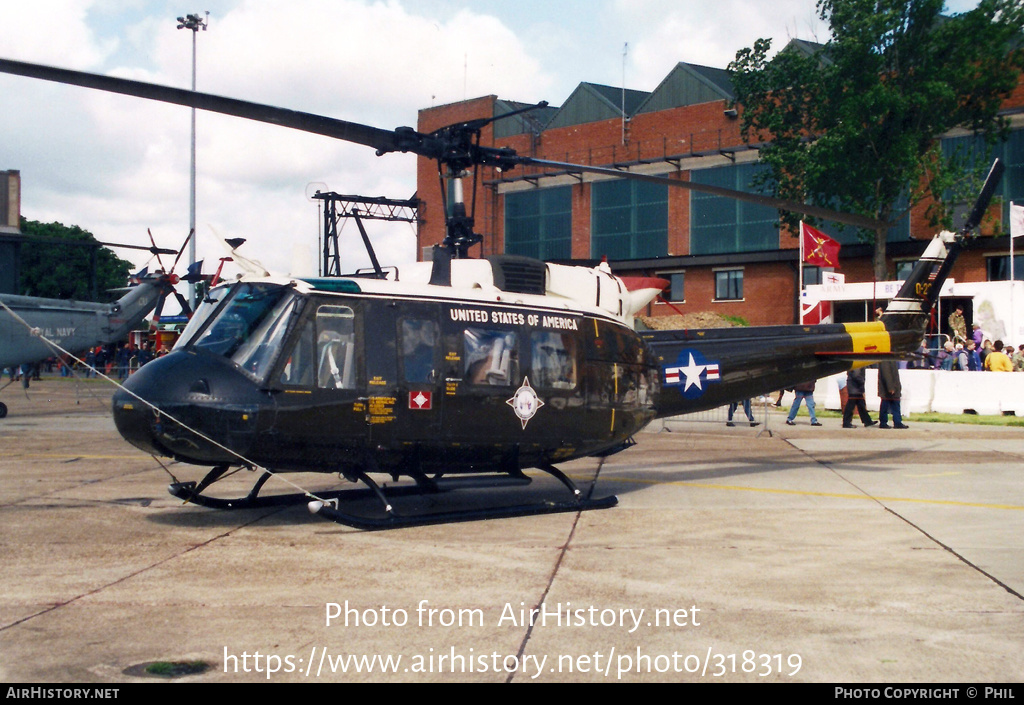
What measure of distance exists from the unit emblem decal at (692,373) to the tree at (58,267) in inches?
2727

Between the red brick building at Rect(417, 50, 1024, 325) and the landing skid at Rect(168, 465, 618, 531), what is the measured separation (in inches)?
1473

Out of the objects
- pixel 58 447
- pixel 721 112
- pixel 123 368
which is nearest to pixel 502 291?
pixel 58 447

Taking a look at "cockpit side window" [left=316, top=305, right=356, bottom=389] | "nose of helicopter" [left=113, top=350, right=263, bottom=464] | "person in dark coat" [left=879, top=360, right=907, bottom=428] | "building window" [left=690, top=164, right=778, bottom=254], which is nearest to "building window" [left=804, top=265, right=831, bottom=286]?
"building window" [left=690, top=164, right=778, bottom=254]

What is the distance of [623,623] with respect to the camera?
18.7 feet

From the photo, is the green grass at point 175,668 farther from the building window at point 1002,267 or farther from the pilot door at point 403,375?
the building window at point 1002,267

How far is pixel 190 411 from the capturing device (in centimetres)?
800

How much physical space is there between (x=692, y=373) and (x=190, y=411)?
20.1 ft

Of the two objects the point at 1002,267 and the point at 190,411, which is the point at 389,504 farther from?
the point at 1002,267

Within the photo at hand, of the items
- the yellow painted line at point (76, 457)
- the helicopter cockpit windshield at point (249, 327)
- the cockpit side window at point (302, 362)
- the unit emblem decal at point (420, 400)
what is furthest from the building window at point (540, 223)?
the cockpit side window at point (302, 362)

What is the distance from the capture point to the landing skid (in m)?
8.57

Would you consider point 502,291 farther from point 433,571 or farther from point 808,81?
point 808,81

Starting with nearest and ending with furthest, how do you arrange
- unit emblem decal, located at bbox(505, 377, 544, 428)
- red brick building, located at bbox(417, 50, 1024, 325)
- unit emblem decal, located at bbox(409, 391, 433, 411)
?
unit emblem decal, located at bbox(409, 391, 433, 411), unit emblem decal, located at bbox(505, 377, 544, 428), red brick building, located at bbox(417, 50, 1024, 325)

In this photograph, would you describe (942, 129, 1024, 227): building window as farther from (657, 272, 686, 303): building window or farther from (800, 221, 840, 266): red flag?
(657, 272, 686, 303): building window

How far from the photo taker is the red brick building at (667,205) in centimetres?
4503
